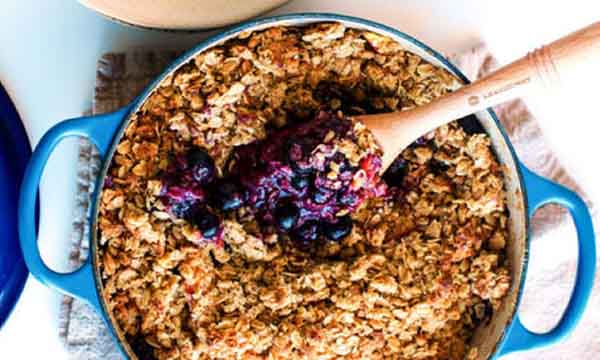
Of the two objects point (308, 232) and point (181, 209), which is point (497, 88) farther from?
point (181, 209)

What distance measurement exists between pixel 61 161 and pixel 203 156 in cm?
31

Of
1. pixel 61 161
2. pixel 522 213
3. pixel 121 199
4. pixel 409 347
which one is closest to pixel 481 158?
pixel 522 213

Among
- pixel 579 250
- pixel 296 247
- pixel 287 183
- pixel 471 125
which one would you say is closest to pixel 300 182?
pixel 287 183

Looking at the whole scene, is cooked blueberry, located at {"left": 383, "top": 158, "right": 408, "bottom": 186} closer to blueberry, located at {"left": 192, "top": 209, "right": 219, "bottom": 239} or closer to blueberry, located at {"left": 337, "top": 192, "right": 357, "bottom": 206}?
blueberry, located at {"left": 337, "top": 192, "right": 357, "bottom": 206}

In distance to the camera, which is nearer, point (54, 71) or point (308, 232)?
point (308, 232)

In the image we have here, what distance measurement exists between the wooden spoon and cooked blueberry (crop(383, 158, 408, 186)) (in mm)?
71

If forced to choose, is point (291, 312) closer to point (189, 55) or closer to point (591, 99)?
point (189, 55)

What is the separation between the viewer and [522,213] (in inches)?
44.7

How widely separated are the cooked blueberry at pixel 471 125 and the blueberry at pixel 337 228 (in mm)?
222

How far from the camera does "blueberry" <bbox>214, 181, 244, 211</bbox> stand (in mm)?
1139

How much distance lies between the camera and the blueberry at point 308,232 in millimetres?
1176

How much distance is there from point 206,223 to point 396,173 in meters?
0.30

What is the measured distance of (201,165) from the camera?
1118 millimetres

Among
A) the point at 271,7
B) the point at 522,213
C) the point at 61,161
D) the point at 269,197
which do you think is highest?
the point at 271,7
